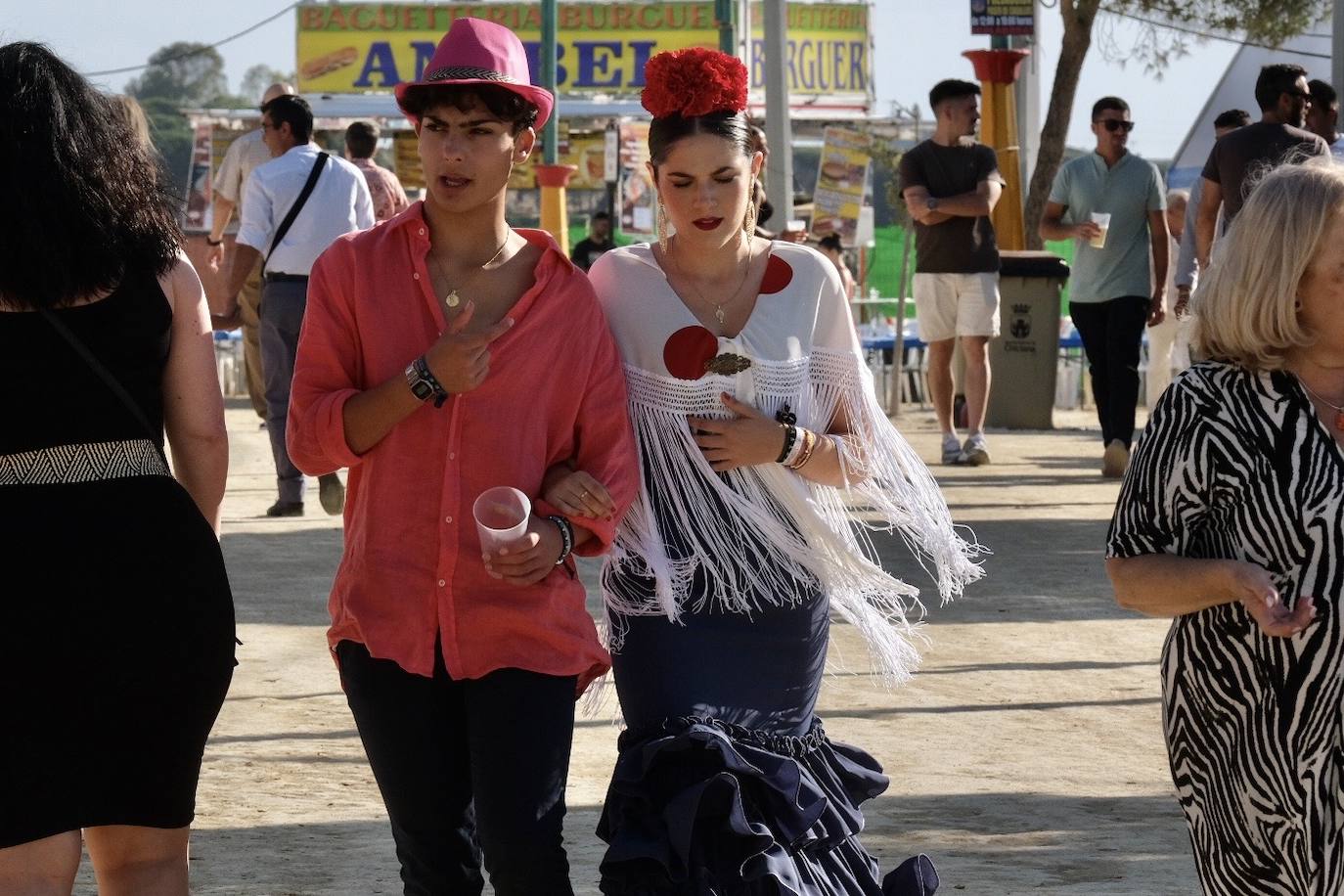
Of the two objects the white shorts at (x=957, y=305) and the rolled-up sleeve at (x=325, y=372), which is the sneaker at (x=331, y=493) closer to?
the white shorts at (x=957, y=305)

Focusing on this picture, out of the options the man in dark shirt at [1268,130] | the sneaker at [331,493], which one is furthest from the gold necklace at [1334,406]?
the sneaker at [331,493]

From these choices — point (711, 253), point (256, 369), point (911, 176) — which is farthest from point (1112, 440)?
point (711, 253)

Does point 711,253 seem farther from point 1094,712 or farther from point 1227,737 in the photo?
point 1094,712

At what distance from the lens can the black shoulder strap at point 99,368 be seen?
3270 mm

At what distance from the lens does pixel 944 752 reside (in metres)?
6.04

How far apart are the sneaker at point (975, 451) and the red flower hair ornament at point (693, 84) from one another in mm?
9363

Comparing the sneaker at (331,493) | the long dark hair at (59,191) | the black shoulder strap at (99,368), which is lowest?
the sneaker at (331,493)

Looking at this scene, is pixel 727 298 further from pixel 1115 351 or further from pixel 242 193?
pixel 1115 351

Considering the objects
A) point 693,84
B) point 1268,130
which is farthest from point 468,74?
point 1268,130

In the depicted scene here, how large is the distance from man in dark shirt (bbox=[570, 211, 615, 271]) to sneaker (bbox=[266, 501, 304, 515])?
390 inches

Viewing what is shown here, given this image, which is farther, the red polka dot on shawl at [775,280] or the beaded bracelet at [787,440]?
the red polka dot on shawl at [775,280]

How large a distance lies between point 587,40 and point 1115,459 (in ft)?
137

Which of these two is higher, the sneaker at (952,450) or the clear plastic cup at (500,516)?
the clear plastic cup at (500,516)

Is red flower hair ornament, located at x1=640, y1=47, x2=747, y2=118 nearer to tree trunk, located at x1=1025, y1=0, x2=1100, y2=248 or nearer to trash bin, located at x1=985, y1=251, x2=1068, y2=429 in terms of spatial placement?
trash bin, located at x1=985, y1=251, x2=1068, y2=429
